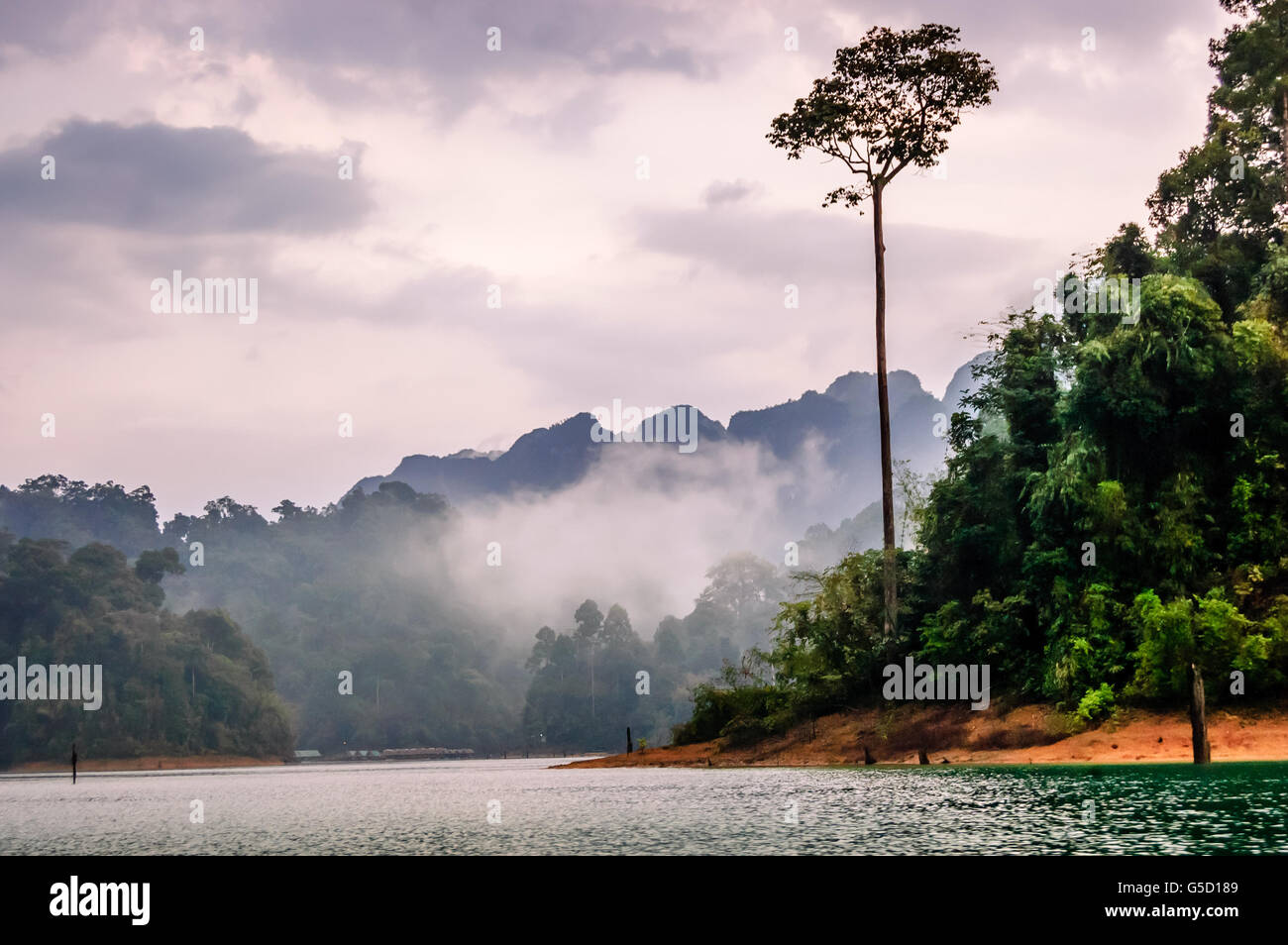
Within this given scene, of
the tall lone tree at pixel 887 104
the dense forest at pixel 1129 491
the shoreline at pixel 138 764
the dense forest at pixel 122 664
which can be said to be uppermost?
the tall lone tree at pixel 887 104

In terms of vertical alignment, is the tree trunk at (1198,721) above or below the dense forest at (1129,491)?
below

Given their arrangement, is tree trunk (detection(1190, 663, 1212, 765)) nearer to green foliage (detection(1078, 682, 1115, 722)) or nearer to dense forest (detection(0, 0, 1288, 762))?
dense forest (detection(0, 0, 1288, 762))

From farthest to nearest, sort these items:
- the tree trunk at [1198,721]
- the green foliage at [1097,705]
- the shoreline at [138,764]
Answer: the shoreline at [138,764]
the green foliage at [1097,705]
the tree trunk at [1198,721]

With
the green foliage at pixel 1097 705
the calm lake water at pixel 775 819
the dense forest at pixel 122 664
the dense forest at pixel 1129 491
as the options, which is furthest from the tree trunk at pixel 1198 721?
the dense forest at pixel 122 664

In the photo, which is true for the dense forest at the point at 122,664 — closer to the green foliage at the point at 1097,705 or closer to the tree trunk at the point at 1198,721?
the green foliage at the point at 1097,705

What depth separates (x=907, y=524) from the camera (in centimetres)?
5422

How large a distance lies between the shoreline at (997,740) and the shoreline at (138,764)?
95.8 metres

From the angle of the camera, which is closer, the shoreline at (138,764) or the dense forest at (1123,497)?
the dense forest at (1123,497)

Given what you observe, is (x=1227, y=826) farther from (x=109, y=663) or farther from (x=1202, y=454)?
(x=109, y=663)

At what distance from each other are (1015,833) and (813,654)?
1380 inches

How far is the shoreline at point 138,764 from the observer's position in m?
130

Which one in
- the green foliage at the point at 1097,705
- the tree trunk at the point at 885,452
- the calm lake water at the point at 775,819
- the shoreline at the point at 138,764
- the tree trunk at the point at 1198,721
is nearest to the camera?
the calm lake water at the point at 775,819

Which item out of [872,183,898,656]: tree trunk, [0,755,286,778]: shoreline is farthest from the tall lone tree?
[0,755,286,778]: shoreline
